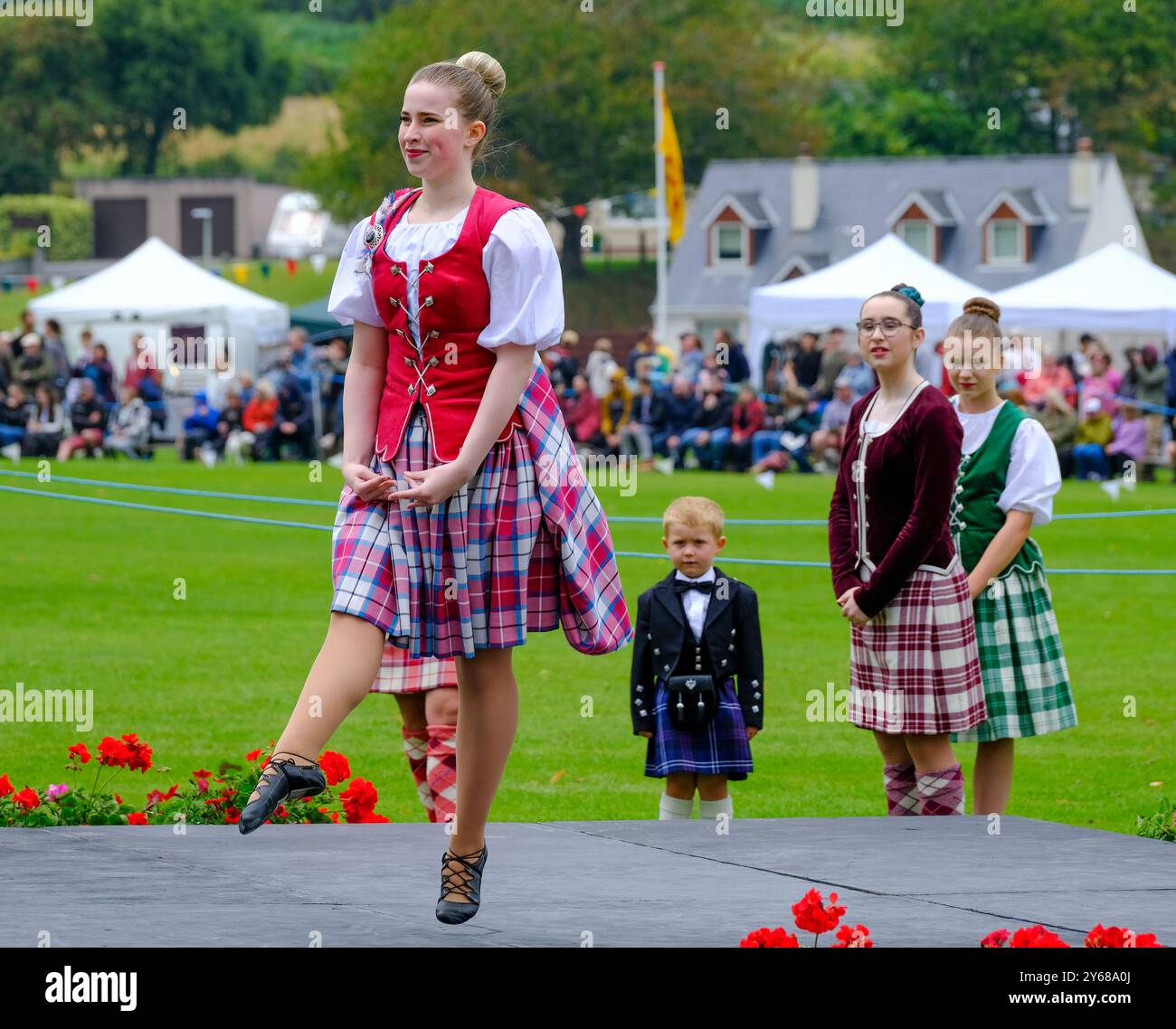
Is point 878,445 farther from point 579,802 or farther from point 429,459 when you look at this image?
point 579,802

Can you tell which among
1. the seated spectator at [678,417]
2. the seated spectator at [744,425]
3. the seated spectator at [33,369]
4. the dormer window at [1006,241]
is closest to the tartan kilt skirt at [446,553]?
the seated spectator at [744,425]

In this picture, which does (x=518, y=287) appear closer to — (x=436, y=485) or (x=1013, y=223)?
(x=436, y=485)

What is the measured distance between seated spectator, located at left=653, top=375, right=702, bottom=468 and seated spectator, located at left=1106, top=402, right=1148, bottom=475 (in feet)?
19.2

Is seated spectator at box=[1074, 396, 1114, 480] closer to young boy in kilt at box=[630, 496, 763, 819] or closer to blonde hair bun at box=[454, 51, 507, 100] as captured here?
young boy in kilt at box=[630, 496, 763, 819]

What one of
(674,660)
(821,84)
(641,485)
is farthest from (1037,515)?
(821,84)

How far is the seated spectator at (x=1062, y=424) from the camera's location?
86.8 ft

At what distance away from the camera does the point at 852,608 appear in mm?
6945

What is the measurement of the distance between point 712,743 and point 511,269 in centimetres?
300

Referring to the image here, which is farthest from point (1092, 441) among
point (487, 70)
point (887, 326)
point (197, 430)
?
point (487, 70)

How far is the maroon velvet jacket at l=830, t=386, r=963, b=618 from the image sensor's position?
6.71 meters

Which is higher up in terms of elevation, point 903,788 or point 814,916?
point 814,916

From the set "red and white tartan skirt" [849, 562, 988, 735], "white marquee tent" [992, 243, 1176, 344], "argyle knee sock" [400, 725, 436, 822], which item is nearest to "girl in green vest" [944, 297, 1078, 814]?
"red and white tartan skirt" [849, 562, 988, 735]

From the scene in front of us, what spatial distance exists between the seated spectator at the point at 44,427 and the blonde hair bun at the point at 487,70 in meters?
25.6

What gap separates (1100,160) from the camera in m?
Result: 65.9
